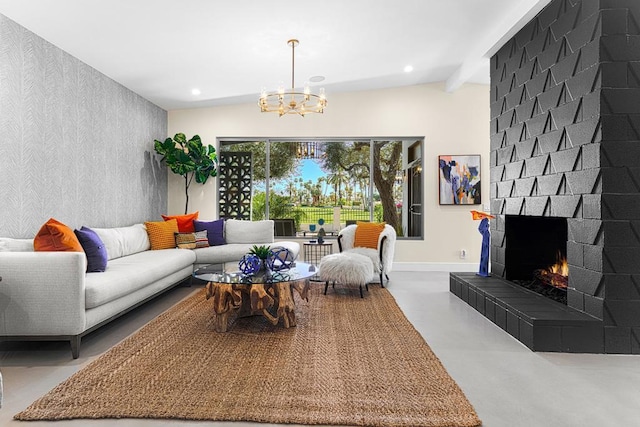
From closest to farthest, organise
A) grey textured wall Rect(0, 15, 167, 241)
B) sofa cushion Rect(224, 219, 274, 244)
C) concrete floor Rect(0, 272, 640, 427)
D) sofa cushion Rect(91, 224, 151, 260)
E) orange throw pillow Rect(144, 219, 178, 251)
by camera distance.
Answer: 1. concrete floor Rect(0, 272, 640, 427)
2. grey textured wall Rect(0, 15, 167, 241)
3. sofa cushion Rect(91, 224, 151, 260)
4. orange throw pillow Rect(144, 219, 178, 251)
5. sofa cushion Rect(224, 219, 274, 244)

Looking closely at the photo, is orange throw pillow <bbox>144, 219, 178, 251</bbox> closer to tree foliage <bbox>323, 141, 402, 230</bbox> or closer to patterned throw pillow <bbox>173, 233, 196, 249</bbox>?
patterned throw pillow <bbox>173, 233, 196, 249</bbox>

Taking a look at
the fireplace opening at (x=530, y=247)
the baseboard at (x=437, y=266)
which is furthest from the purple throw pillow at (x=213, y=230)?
the fireplace opening at (x=530, y=247)

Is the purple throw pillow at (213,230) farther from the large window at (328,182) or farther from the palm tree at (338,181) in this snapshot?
the palm tree at (338,181)

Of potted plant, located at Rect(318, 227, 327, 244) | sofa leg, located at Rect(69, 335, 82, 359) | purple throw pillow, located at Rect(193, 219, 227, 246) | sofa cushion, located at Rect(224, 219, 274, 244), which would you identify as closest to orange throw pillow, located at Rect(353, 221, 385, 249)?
potted plant, located at Rect(318, 227, 327, 244)

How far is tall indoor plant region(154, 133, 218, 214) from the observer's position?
6.18 m

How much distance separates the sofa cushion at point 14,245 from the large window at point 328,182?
3.63 m

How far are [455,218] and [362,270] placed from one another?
2.76 meters

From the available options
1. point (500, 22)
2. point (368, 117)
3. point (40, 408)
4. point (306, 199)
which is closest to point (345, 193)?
point (306, 199)

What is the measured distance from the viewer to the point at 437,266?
21.6ft

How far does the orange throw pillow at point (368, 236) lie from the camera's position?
5.55 meters

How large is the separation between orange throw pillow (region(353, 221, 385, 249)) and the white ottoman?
828mm

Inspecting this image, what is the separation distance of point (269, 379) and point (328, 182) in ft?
15.5

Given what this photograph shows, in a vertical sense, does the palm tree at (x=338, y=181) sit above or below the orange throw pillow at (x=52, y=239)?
above

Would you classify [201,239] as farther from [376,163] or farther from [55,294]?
[376,163]
